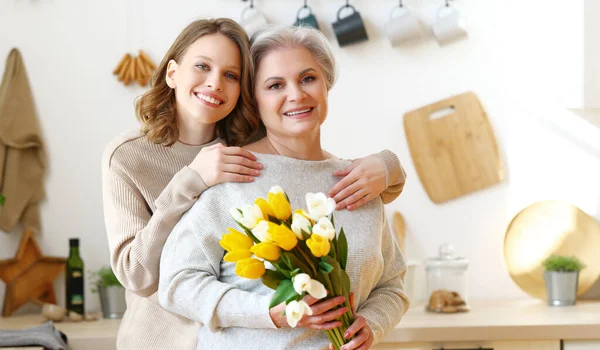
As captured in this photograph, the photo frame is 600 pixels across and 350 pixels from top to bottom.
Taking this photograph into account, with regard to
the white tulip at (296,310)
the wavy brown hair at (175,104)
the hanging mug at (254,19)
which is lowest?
the white tulip at (296,310)

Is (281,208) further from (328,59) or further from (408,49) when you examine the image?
(408,49)

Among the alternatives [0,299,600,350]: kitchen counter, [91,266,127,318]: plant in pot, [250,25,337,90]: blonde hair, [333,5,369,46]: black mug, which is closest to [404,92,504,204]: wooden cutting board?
[333,5,369,46]: black mug

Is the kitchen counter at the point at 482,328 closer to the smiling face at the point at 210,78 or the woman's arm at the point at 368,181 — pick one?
the woman's arm at the point at 368,181

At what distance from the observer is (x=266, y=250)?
3.87ft

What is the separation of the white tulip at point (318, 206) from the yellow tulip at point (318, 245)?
0.04 meters

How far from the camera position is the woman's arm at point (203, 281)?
1.33m

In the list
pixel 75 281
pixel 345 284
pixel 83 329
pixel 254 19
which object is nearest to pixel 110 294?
pixel 75 281

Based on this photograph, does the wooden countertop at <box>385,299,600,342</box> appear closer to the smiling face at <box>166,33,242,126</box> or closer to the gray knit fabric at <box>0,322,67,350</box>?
the gray knit fabric at <box>0,322,67,350</box>

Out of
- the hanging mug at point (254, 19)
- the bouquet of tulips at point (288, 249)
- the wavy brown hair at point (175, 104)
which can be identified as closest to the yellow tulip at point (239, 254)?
the bouquet of tulips at point (288, 249)

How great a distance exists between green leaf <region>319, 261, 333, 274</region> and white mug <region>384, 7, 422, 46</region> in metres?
1.71

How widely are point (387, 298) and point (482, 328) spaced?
37.3 inches

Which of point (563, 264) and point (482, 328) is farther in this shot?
point (563, 264)

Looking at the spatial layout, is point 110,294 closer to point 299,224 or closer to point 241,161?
point 241,161

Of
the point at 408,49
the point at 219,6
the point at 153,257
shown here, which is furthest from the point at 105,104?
the point at 153,257
